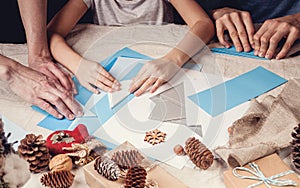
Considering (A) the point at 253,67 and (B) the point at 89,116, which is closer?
(B) the point at 89,116

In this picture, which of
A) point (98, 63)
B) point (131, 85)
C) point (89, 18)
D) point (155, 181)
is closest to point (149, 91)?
point (131, 85)

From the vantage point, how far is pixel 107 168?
0.82 m

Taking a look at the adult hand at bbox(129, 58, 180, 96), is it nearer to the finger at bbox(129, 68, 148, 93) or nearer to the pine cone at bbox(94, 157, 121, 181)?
the finger at bbox(129, 68, 148, 93)

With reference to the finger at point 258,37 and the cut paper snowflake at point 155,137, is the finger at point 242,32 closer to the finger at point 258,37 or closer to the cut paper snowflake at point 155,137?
the finger at point 258,37

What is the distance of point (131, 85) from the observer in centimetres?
105

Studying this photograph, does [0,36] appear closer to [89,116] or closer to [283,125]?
[89,116]

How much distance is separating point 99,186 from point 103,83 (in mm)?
306

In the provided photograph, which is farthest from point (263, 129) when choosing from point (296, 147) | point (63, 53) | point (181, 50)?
point (63, 53)

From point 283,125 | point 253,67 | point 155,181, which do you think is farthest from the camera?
point 253,67

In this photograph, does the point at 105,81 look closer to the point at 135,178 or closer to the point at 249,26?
the point at 135,178

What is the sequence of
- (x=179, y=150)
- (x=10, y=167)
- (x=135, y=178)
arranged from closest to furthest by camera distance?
1. (x=10, y=167)
2. (x=135, y=178)
3. (x=179, y=150)

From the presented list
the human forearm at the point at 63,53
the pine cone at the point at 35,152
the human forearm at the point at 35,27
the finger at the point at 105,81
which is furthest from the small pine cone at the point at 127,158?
the human forearm at the point at 35,27

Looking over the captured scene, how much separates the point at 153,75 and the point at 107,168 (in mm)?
319

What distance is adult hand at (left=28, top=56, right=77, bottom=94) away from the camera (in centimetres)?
109
